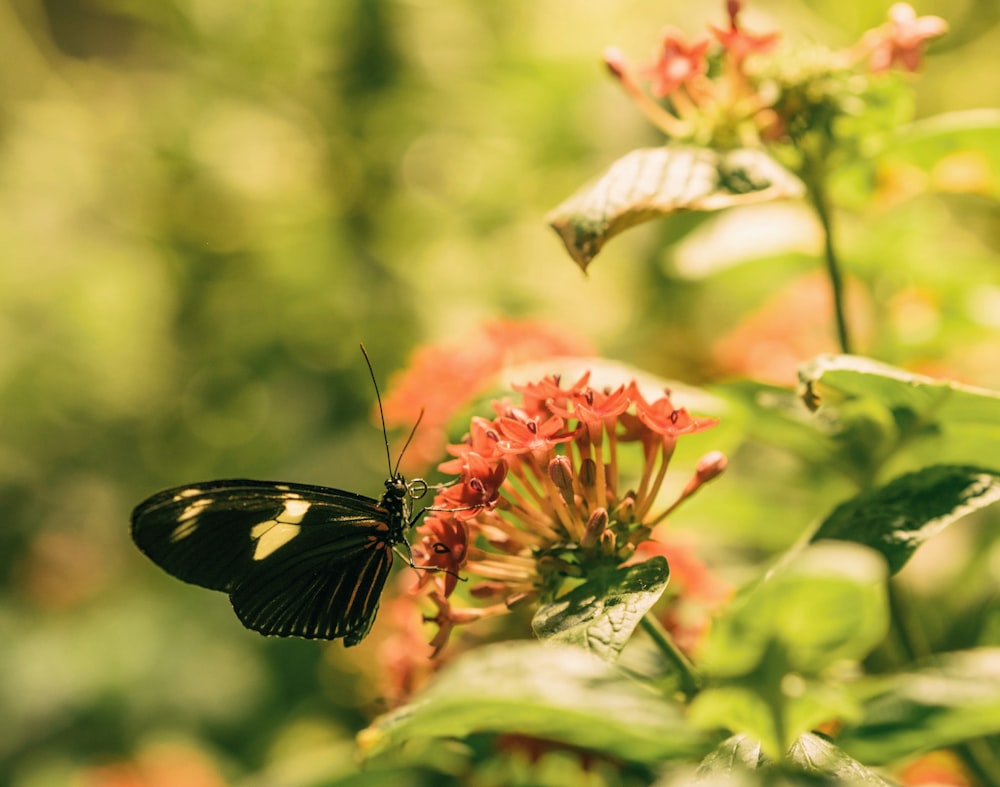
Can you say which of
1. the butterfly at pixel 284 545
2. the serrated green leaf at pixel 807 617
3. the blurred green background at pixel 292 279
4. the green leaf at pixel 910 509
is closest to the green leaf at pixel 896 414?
the green leaf at pixel 910 509

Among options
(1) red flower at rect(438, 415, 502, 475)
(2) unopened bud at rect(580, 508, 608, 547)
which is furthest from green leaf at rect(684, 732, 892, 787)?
(1) red flower at rect(438, 415, 502, 475)

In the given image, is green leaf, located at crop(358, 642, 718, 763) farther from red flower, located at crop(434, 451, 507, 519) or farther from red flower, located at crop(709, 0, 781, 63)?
red flower, located at crop(709, 0, 781, 63)

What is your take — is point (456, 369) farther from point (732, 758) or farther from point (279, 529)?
point (732, 758)

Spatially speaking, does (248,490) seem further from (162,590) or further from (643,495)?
(162,590)

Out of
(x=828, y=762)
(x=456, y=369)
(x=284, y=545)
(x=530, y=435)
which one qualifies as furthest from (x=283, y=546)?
(x=828, y=762)

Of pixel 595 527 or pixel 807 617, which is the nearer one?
pixel 807 617

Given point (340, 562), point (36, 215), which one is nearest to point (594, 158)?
point (340, 562)
